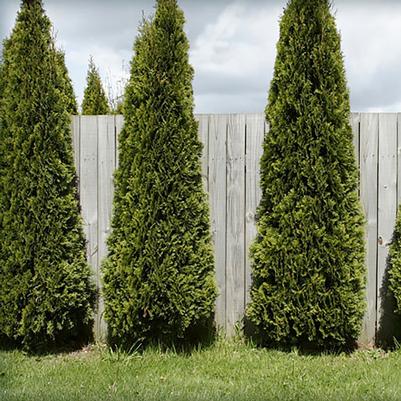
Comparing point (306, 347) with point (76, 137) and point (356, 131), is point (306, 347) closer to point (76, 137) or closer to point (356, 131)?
point (356, 131)

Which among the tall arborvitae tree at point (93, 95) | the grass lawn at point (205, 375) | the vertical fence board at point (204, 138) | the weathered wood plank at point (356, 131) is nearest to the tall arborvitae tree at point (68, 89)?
the tall arborvitae tree at point (93, 95)

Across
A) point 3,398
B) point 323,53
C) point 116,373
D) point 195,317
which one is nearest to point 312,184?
point 323,53

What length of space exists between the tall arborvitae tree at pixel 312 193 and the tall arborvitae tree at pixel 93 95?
15.0 ft

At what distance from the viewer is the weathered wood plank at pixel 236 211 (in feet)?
19.1

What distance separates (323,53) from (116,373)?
11.8 ft

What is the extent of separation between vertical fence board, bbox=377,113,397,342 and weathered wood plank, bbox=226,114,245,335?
1429mm

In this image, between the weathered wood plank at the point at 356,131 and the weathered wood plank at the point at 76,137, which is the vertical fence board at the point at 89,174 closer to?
the weathered wood plank at the point at 76,137

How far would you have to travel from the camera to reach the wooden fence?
18.9 ft

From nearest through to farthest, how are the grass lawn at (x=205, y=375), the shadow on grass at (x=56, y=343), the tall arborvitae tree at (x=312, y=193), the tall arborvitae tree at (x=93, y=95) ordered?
the grass lawn at (x=205, y=375) → the tall arborvitae tree at (x=312, y=193) → the shadow on grass at (x=56, y=343) → the tall arborvitae tree at (x=93, y=95)

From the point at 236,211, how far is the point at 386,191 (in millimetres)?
1577

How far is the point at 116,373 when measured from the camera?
4988mm

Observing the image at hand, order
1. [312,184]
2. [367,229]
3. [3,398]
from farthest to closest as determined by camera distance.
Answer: [367,229], [312,184], [3,398]

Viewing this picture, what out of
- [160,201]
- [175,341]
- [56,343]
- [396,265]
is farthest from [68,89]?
[396,265]

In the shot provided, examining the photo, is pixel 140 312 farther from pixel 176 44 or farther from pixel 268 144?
pixel 176 44
